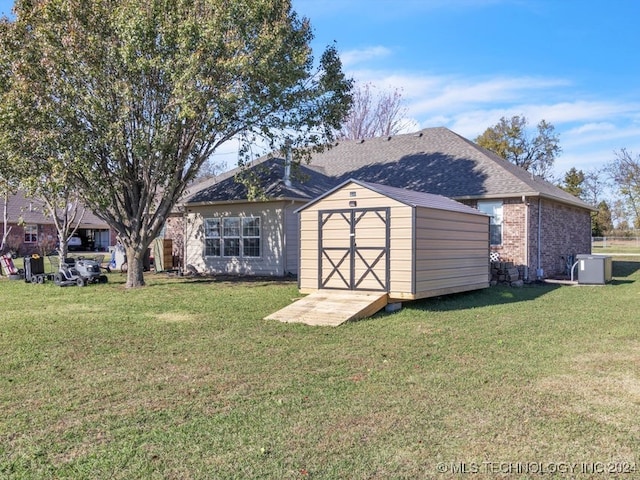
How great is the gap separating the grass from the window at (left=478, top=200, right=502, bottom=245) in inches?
260

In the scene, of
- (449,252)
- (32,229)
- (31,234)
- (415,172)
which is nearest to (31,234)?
(31,234)

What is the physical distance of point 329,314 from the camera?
886 cm

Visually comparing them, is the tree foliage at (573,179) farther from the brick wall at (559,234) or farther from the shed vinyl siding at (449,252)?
the shed vinyl siding at (449,252)

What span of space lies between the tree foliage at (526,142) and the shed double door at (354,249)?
1282 inches

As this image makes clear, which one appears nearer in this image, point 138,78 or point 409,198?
point 409,198

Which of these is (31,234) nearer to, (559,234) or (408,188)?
(408,188)

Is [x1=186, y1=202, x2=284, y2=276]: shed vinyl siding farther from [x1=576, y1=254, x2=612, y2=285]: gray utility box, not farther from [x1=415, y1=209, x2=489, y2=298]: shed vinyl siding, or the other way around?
[x1=576, y1=254, x2=612, y2=285]: gray utility box

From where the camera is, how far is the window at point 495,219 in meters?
15.7

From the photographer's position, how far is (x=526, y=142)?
138 feet

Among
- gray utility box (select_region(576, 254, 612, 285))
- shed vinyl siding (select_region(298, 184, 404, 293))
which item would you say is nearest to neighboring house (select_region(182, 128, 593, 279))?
gray utility box (select_region(576, 254, 612, 285))

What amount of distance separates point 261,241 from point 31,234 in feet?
80.7

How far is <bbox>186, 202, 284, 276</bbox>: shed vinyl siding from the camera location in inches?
669

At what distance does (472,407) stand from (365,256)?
5.95 metres

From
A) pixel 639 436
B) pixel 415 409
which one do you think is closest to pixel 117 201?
pixel 415 409
